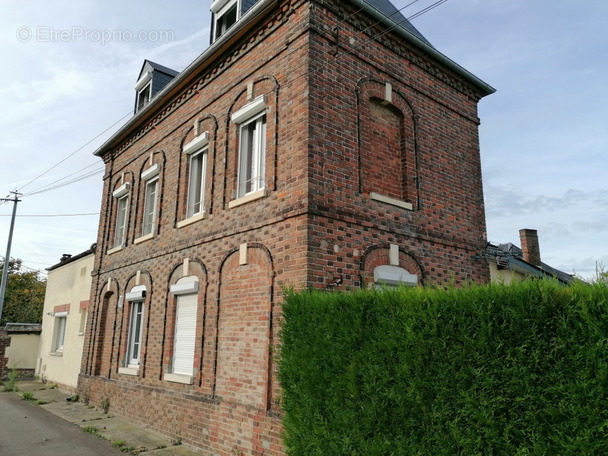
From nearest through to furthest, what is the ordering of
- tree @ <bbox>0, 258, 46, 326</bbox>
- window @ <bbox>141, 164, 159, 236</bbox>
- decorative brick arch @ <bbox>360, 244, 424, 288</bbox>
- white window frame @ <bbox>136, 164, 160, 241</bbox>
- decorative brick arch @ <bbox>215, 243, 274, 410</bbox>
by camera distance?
→ decorative brick arch @ <bbox>215, 243, 274, 410</bbox>, decorative brick arch @ <bbox>360, 244, 424, 288</bbox>, white window frame @ <bbox>136, 164, 160, 241</bbox>, window @ <bbox>141, 164, 159, 236</bbox>, tree @ <bbox>0, 258, 46, 326</bbox>

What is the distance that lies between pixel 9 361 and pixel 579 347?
2231 cm

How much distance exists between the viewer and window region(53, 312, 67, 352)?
57.1 ft

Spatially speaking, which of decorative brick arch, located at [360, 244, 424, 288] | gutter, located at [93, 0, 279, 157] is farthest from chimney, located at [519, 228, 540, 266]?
gutter, located at [93, 0, 279, 157]

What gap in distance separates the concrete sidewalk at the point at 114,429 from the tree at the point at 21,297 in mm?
25890

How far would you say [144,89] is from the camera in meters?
14.5

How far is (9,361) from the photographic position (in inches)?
763

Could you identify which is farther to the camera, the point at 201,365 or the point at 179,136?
the point at 179,136

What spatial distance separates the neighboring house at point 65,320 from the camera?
15.2 m

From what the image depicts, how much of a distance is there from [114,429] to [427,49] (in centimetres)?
1016

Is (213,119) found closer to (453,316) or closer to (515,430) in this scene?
(453,316)

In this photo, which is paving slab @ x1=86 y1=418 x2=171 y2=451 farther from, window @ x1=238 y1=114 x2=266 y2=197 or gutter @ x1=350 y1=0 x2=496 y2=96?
gutter @ x1=350 y1=0 x2=496 y2=96

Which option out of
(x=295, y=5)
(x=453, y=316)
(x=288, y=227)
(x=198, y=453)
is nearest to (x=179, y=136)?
(x=295, y=5)

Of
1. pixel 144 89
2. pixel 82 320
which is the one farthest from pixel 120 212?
pixel 82 320

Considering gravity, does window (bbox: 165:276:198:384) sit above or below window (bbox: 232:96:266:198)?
below
